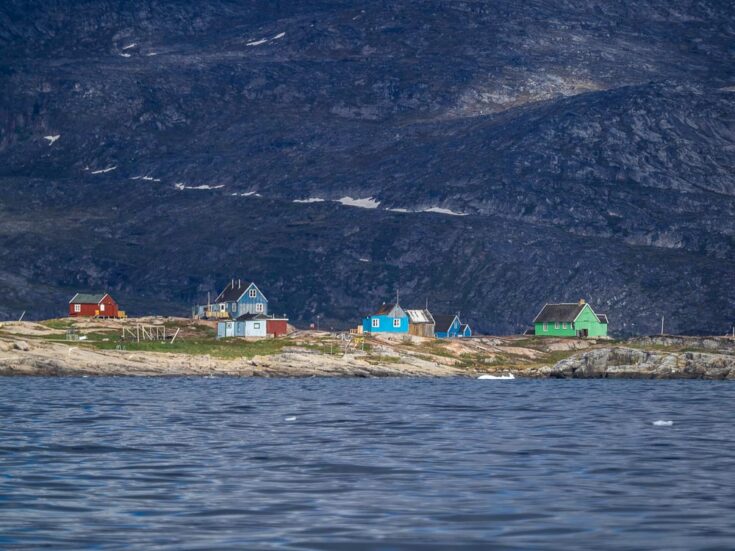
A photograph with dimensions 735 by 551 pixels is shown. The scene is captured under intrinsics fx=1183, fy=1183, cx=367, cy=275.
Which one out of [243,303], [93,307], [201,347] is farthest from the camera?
[93,307]

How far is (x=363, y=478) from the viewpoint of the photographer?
32.5m

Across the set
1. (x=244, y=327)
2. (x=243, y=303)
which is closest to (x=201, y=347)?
(x=244, y=327)

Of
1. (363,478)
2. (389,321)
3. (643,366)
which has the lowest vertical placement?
(643,366)

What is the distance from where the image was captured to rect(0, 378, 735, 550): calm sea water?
76.5 ft

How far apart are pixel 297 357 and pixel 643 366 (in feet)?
132

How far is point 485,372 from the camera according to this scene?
145750 mm

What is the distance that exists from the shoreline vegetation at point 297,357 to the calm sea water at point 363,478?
195ft

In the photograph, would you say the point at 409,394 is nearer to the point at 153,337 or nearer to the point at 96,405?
the point at 96,405

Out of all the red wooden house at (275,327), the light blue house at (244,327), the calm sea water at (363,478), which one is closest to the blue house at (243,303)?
the red wooden house at (275,327)

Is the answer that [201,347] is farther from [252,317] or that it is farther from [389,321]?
[389,321]

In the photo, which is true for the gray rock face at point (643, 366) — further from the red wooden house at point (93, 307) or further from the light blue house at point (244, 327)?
the red wooden house at point (93, 307)

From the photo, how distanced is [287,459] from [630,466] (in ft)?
34.7

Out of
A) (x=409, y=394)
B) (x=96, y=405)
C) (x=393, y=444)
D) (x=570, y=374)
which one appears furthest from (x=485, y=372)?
(x=393, y=444)

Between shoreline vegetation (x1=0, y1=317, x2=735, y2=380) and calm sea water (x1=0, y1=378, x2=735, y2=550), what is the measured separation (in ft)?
195
